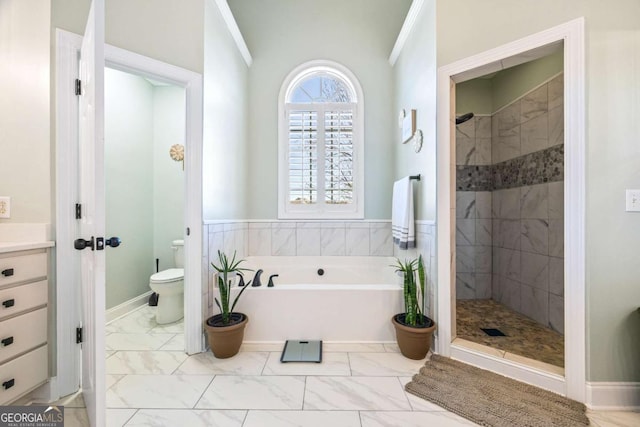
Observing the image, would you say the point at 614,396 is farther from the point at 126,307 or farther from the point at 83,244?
the point at 126,307

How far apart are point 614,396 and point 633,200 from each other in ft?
3.48

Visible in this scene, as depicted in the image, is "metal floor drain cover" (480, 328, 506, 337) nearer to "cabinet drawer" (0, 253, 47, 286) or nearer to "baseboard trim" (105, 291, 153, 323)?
"cabinet drawer" (0, 253, 47, 286)

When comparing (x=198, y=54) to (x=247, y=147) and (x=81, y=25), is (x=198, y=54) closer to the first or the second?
(x=81, y=25)

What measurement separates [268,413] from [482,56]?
2.50m

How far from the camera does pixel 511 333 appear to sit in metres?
2.30

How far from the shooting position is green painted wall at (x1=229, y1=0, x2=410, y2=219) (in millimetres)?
3076

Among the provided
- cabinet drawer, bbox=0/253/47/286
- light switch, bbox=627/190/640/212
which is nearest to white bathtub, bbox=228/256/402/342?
cabinet drawer, bbox=0/253/47/286

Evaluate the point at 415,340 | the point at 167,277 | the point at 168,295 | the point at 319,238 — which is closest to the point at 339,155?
the point at 319,238

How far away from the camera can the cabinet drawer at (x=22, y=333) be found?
4.47ft

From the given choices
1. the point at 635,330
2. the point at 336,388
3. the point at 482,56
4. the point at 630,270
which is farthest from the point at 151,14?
the point at 635,330

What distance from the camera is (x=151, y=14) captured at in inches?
73.2

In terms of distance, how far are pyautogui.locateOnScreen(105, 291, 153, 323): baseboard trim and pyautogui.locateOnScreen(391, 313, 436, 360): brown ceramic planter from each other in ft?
8.87

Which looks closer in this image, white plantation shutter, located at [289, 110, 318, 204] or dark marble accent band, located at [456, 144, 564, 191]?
dark marble accent band, located at [456, 144, 564, 191]

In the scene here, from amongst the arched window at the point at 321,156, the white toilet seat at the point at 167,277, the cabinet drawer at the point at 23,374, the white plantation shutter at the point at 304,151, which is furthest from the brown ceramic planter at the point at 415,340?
the cabinet drawer at the point at 23,374
